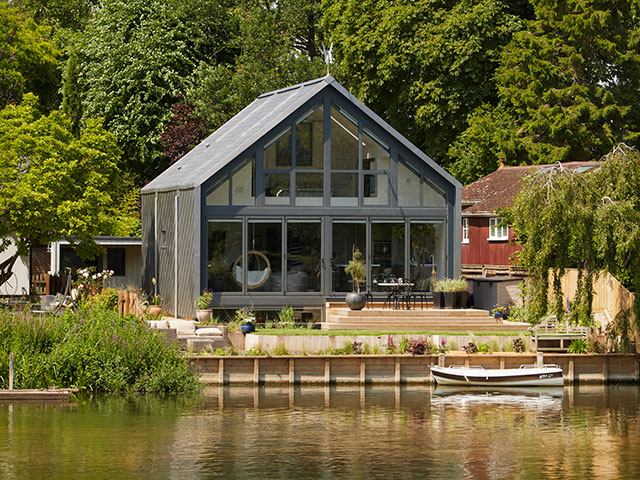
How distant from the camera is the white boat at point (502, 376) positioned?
31.2 meters

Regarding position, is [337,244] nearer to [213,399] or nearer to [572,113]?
[213,399]

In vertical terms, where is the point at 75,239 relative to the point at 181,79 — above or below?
below

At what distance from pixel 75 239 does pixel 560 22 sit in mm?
23575

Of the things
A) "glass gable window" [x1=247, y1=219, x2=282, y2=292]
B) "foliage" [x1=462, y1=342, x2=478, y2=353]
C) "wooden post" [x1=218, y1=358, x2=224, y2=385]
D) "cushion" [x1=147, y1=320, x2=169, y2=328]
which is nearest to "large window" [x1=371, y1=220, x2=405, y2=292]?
"glass gable window" [x1=247, y1=219, x2=282, y2=292]

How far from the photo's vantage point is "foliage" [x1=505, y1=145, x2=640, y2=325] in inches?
1298

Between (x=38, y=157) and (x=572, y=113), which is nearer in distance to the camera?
(x=38, y=157)

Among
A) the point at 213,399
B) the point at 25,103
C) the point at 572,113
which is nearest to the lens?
the point at 213,399

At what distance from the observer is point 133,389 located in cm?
2936

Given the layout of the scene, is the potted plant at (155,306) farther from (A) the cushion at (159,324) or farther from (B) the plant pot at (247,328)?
(B) the plant pot at (247,328)

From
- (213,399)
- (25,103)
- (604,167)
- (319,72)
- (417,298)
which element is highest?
(319,72)

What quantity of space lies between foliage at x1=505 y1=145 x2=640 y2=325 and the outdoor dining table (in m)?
4.33

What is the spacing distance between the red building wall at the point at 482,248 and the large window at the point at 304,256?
12.7 m

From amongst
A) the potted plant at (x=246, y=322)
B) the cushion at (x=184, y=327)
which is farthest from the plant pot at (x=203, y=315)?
the cushion at (x=184, y=327)

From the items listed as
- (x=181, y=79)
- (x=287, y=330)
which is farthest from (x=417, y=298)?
(x=181, y=79)
